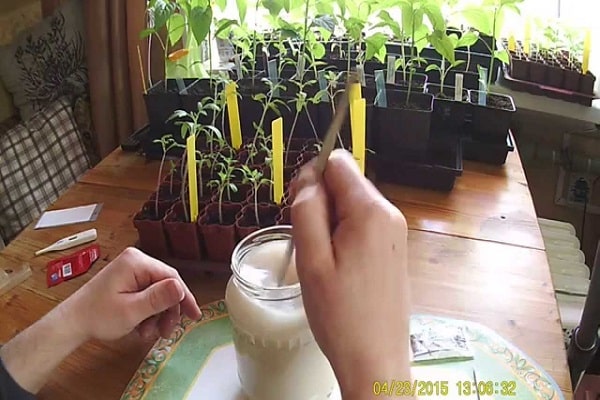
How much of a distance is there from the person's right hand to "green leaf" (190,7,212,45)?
0.73 meters

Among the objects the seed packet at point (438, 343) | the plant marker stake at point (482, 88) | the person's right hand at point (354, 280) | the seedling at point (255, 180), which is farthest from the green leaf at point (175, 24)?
the person's right hand at point (354, 280)

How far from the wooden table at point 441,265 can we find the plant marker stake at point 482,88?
132mm

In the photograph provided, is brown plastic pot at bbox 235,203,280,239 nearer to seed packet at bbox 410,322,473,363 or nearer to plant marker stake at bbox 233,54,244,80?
seed packet at bbox 410,322,473,363

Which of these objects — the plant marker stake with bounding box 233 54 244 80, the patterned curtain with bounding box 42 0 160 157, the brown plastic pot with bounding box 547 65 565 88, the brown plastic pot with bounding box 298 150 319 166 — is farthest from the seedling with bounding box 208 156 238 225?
the brown plastic pot with bounding box 547 65 565 88

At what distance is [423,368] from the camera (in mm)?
857

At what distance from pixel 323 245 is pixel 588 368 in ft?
3.47

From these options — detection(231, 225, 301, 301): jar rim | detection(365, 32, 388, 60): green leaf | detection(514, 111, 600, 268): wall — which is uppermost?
detection(365, 32, 388, 60): green leaf

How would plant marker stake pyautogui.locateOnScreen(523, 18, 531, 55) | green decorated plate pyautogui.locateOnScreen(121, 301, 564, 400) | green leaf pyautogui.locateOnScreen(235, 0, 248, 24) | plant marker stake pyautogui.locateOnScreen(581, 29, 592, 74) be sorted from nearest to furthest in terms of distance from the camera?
1. green decorated plate pyautogui.locateOnScreen(121, 301, 564, 400)
2. green leaf pyautogui.locateOnScreen(235, 0, 248, 24)
3. plant marker stake pyautogui.locateOnScreen(581, 29, 592, 74)
4. plant marker stake pyautogui.locateOnScreen(523, 18, 531, 55)

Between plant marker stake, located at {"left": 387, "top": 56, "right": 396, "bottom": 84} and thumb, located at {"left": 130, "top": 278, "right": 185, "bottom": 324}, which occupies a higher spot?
plant marker stake, located at {"left": 387, "top": 56, "right": 396, "bottom": 84}

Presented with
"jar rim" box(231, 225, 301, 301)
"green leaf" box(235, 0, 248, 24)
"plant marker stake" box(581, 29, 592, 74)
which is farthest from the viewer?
"plant marker stake" box(581, 29, 592, 74)

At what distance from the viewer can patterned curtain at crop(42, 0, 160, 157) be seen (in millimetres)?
1938

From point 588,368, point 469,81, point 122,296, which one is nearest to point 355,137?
point 122,296

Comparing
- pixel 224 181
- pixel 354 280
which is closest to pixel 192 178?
pixel 224 181

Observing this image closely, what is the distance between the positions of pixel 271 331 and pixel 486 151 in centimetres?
80
